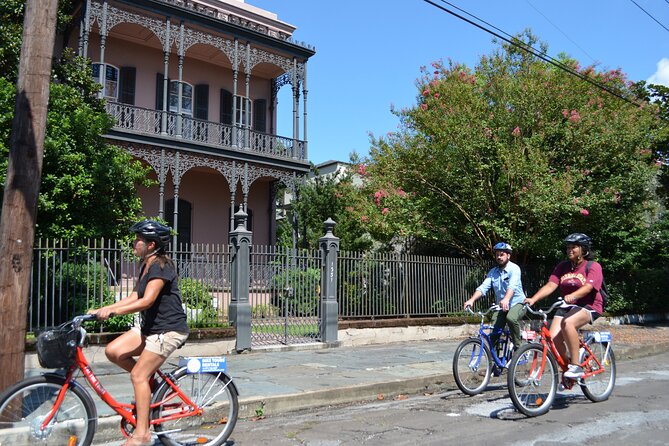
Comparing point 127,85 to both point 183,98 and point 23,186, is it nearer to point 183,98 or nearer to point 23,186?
point 183,98

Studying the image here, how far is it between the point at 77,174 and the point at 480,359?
7.20 metres

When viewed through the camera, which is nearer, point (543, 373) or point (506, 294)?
point (543, 373)

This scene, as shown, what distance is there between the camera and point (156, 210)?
18984 mm

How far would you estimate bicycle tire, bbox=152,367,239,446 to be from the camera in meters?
4.70

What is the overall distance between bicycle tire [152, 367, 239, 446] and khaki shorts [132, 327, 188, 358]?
0.89 ft

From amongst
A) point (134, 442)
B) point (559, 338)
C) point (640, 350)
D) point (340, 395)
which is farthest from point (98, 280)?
point (640, 350)

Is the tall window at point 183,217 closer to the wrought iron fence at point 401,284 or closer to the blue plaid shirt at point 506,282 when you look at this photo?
the wrought iron fence at point 401,284

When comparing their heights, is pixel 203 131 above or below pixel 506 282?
above

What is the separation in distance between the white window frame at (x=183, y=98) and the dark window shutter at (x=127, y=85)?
1149 mm

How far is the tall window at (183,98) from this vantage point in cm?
1945

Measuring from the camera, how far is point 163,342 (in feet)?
15.0

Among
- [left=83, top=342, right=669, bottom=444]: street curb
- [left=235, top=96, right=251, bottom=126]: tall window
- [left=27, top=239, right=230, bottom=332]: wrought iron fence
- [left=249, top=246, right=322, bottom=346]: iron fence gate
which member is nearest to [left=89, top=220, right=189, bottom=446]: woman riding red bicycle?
[left=83, top=342, right=669, bottom=444]: street curb

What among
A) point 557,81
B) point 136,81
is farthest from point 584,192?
point 136,81

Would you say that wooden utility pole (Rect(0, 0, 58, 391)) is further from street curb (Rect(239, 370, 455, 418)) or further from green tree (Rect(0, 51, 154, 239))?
green tree (Rect(0, 51, 154, 239))
